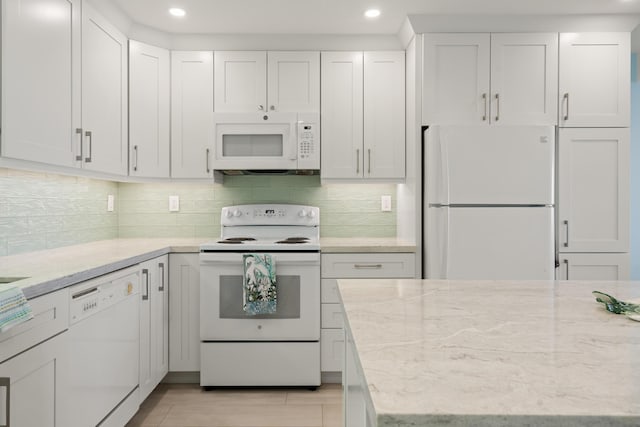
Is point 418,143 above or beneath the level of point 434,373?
above

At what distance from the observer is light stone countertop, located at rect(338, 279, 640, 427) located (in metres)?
0.53

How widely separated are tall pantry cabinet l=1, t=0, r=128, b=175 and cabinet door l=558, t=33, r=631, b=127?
9.24ft

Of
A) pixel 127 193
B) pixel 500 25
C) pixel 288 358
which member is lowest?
pixel 288 358

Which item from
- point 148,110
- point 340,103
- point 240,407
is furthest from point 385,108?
point 240,407

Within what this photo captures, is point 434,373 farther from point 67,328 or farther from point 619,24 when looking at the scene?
point 619,24

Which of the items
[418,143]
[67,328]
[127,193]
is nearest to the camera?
[67,328]

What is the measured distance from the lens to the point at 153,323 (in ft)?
8.48

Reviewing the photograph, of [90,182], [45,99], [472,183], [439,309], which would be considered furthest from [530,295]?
[90,182]

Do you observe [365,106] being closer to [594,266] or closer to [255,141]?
[255,141]

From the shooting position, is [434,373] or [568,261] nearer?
[434,373]

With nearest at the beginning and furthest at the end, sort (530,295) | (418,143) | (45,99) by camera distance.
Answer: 1. (530,295)
2. (45,99)
3. (418,143)

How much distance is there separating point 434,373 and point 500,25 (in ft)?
9.12

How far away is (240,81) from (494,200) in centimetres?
188

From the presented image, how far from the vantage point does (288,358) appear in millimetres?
2760
